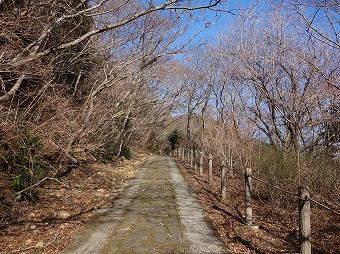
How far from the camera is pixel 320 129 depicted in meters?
8.12

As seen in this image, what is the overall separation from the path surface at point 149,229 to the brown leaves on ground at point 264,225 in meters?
0.33

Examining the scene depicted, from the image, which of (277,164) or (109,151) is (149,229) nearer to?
(277,164)

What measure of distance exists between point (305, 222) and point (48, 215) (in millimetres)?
4877

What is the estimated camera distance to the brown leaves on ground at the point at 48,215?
4.44m

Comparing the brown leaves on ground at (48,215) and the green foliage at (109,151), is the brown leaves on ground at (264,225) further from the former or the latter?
the green foliage at (109,151)

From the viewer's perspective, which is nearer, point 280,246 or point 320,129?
point 280,246

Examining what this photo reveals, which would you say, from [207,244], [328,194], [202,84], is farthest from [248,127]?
[202,84]

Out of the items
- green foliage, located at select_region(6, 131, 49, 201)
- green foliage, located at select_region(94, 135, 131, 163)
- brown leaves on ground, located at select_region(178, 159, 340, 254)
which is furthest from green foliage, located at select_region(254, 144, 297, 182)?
green foliage, located at select_region(94, 135, 131, 163)

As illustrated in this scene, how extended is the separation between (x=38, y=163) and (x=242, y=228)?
4.79 m

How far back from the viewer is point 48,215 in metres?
5.76

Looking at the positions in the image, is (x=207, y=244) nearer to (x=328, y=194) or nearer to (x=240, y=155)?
(x=328, y=194)

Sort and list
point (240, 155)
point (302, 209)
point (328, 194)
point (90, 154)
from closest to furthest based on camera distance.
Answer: point (302, 209), point (328, 194), point (240, 155), point (90, 154)

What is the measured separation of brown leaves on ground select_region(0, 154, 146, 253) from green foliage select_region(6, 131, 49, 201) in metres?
0.24

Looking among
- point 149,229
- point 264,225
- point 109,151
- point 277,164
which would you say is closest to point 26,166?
point 149,229
